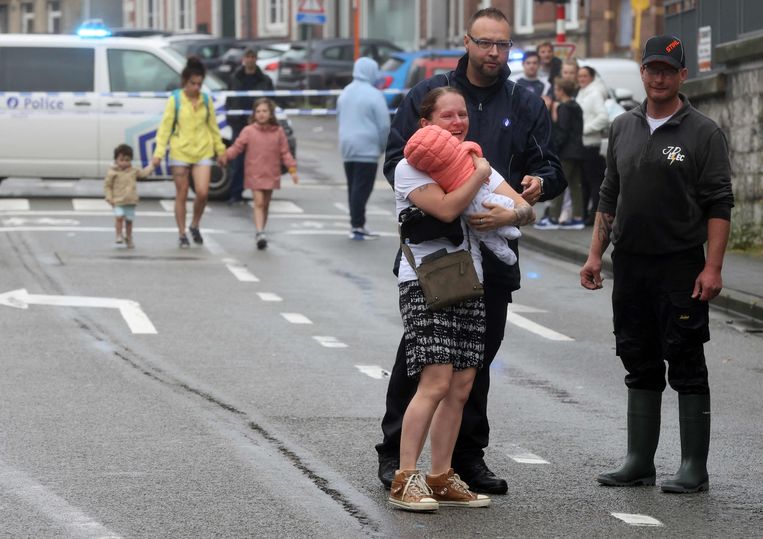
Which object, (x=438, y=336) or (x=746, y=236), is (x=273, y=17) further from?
(x=438, y=336)

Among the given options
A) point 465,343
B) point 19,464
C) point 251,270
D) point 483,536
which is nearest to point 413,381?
point 465,343

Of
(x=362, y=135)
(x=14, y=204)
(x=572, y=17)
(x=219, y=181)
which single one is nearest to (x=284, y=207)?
(x=219, y=181)

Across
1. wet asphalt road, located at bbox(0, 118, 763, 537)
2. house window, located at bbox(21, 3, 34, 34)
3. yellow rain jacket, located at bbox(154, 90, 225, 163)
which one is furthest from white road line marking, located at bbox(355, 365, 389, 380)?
house window, located at bbox(21, 3, 34, 34)

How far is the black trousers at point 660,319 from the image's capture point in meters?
7.02

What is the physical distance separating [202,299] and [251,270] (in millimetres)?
2109

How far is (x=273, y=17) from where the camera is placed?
212ft

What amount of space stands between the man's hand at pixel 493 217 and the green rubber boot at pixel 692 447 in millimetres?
1169

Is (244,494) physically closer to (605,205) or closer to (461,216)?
(461,216)

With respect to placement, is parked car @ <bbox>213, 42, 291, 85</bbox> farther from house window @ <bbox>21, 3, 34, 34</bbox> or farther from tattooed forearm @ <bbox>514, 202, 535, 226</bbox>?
tattooed forearm @ <bbox>514, 202, 535, 226</bbox>

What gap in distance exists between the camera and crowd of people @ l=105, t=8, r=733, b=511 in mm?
6531

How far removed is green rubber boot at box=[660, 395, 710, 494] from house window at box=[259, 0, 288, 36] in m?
57.3

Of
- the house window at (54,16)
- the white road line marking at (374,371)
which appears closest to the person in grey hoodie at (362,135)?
the white road line marking at (374,371)

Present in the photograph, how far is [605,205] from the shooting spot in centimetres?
738

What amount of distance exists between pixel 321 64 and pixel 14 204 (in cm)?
2347
